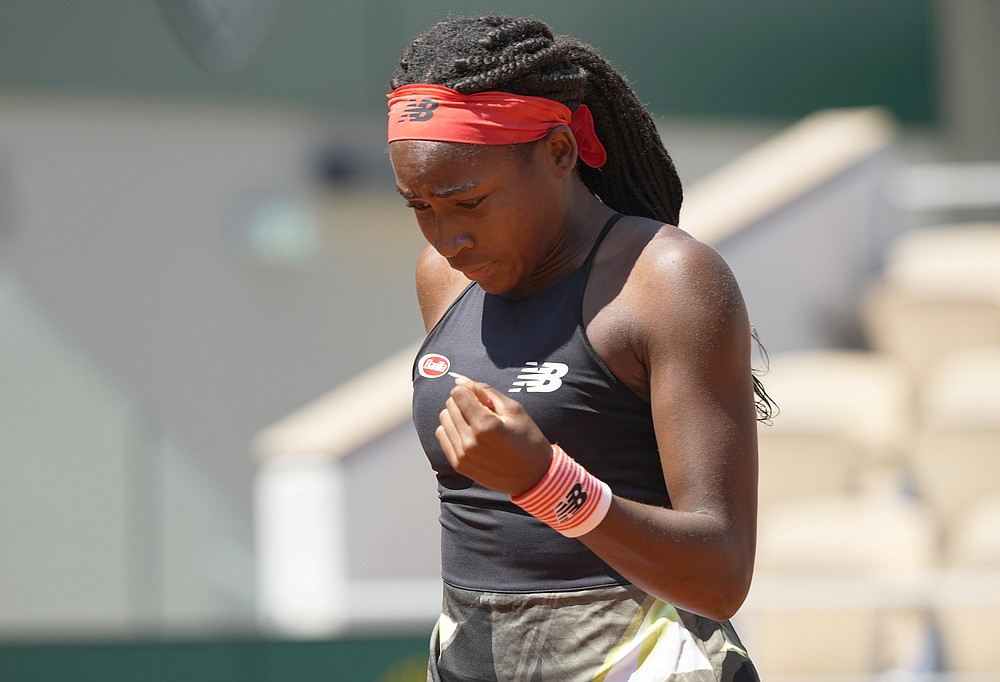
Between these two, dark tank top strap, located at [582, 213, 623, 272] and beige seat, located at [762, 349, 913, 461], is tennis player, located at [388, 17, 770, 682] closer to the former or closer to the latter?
dark tank top strap, located at [582, 213, 623, 272]

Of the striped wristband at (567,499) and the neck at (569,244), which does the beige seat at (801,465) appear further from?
the striped wristband at (567,499)

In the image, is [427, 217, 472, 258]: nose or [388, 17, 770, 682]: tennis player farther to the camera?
[427, 217, 472, 258]: nose

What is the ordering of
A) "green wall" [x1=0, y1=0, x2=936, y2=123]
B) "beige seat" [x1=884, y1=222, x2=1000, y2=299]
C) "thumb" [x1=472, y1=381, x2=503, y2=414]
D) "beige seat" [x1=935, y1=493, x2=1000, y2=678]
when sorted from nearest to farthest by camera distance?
"thumb" [x1=472, y1=381, x2=503, y2=414], "beige seat" [x1=935, y1=493, x2=1000, y2=678], "beige seat" [x1=884, y1=222, x2=1000, y2=299], "green wall" [x1=0, y1=0, x2=936, y2=123]

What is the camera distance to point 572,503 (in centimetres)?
182

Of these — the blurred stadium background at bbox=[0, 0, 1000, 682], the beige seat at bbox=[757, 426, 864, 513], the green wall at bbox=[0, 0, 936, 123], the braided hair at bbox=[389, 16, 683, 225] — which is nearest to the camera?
the braided hair at bbox=[389, 16, 683, 225]

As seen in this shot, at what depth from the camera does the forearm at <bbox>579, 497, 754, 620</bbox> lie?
1.84 m

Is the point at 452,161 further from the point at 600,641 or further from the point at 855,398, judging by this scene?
the point at 855,398

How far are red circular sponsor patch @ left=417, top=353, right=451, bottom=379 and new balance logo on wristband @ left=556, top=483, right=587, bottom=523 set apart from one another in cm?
33

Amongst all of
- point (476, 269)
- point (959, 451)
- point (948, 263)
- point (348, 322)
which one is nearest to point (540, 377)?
point (476, 269)

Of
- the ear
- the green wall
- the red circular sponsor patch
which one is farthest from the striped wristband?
the green wall

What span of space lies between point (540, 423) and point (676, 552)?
0.78 ft

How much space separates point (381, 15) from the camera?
973 centimetres

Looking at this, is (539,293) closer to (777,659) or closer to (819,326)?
(777,659)

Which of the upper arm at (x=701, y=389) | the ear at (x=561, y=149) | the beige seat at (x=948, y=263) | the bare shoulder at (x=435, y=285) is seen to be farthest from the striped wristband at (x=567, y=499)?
the beige seat at (x=948, y=263)
